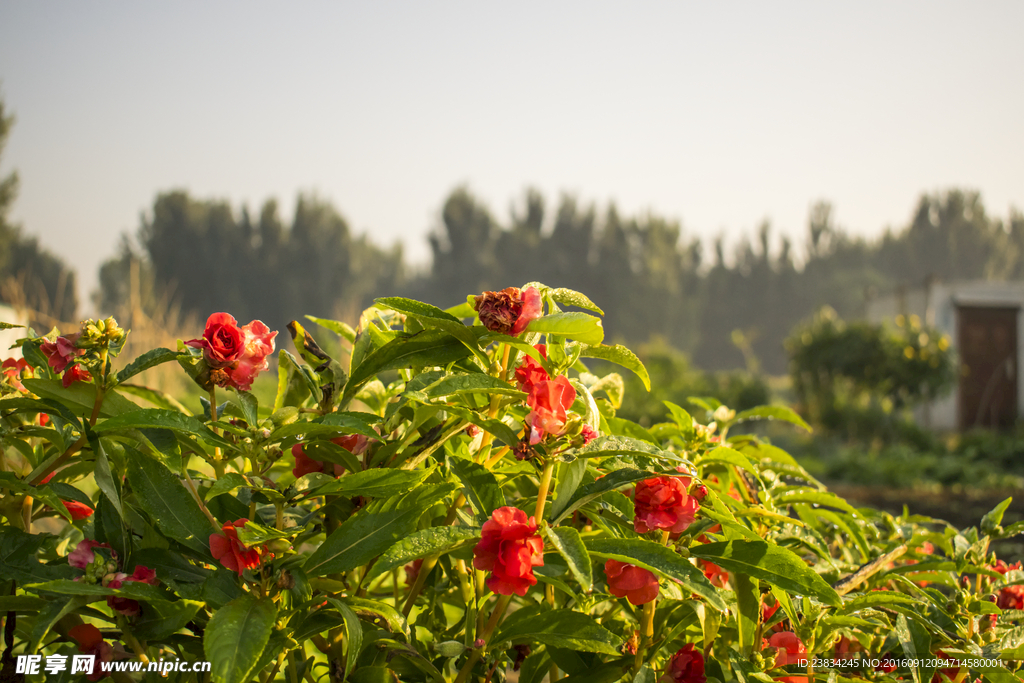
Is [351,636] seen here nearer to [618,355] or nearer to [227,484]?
[227,484]

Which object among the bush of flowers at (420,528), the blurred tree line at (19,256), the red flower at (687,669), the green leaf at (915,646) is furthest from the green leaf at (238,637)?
the blurred tree line at (19,256)

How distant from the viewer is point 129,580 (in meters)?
0.64

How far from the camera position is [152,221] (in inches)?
1476

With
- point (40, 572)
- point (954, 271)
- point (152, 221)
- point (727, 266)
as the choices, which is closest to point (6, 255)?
point (152, 221)

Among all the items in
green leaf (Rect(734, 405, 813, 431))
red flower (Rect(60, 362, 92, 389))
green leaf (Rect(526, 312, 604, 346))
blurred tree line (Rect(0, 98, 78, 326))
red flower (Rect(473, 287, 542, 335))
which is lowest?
green leaf (Rect(734, 405, 813, 431))

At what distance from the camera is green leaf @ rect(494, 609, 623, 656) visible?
0.66m

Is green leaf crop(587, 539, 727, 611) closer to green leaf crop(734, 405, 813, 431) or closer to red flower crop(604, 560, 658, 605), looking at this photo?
red flower crop(604, 560, 658, 605)

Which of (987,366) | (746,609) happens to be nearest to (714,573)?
(746,609)

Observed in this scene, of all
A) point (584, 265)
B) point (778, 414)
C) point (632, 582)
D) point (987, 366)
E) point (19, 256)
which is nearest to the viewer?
point (632, 582)

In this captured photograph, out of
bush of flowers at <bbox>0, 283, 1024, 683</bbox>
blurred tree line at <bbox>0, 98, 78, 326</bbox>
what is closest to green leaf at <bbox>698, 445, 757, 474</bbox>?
Result: bush of flowers at <bbox>0, 283, 1024, 683</bbox>

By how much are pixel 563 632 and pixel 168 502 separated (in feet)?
1.40

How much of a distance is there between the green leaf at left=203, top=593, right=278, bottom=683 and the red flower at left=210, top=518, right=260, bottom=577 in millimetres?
36

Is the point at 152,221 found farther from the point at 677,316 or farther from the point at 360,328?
the point at 360,328

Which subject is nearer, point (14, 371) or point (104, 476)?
point (104, 476)
